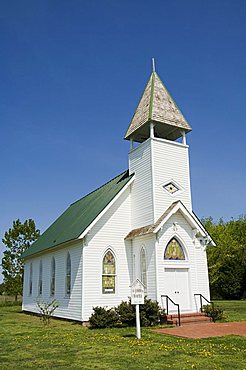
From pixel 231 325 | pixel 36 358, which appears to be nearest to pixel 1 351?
pixel 36 358

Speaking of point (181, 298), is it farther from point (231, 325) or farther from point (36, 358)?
point (36, 358)

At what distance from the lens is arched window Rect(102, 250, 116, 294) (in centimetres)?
2083

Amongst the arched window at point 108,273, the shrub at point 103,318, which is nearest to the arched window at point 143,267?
the arched window at point 108,273

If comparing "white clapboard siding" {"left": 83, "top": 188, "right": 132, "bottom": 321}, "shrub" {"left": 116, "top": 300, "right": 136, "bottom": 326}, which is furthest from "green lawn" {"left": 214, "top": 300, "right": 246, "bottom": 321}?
"white clapboard siding" {"left": 83, "top": 188, "right": 132, "bottom": 321}

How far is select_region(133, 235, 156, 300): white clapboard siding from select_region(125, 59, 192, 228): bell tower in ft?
3.22

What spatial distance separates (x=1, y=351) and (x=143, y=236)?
35.3 feet

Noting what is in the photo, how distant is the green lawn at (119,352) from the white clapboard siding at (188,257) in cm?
545

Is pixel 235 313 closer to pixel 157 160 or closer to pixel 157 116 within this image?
pixel 157 160

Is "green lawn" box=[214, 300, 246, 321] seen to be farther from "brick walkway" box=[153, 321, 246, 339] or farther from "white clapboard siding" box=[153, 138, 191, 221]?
"white clapboard siding" box=[153, 138, 191, 221]

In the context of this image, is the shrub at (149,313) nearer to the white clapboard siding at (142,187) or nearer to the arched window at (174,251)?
the arched window at (174,251)

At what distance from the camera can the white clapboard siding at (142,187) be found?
2144cm

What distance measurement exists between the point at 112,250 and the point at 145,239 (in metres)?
2.07

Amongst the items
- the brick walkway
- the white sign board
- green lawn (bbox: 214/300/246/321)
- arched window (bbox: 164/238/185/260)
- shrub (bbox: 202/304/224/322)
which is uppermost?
arched window (bbox: 164/238/185/260)

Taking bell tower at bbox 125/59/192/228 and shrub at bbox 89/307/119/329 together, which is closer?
shrub at bbox 89/307/119/329
